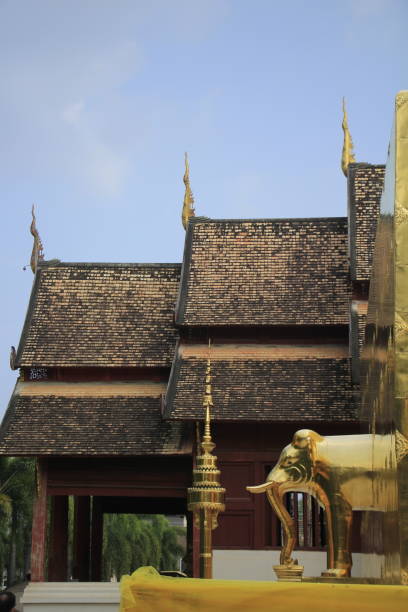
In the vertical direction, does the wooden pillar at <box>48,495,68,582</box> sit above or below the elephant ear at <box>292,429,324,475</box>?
below

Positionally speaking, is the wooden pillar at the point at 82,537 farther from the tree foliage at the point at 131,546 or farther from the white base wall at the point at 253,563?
the tree foliage at the point at 131,546

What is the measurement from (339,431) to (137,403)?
4215 mm

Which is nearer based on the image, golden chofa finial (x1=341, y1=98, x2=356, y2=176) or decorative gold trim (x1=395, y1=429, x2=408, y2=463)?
decorative gold trim (x1=395, y1=429, x2=408, y2=463)

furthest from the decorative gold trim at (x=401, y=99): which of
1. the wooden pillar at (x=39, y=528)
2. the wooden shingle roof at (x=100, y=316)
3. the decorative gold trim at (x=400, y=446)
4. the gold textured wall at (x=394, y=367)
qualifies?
the wooden pillar at (x=39, y=528)

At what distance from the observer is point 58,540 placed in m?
21.9

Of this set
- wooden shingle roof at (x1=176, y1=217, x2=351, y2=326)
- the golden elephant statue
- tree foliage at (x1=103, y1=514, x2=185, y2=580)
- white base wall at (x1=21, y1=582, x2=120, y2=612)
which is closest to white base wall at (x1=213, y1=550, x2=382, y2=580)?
white base wall at (x1=21, y1=582, x2=120, y2=612)

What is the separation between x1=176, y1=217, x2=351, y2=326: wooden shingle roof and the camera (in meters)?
20.7

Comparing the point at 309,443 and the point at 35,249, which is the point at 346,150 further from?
the point at 309,443

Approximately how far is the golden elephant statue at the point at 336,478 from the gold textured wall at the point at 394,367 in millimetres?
124

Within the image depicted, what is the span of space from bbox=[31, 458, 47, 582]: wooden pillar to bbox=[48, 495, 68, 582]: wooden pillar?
69cm

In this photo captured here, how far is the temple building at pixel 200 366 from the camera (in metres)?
19.4

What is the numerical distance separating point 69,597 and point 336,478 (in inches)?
537

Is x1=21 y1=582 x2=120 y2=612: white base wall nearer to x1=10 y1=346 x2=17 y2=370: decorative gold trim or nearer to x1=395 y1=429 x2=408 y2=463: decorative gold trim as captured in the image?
x1=10 y1=346 x2=17 y2=370: decorative gold trim

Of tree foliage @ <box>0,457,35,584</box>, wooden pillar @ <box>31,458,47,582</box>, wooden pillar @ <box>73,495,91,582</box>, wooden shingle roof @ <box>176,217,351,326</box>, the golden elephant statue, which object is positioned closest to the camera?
the golden elephant statue
